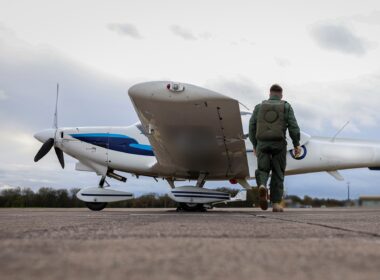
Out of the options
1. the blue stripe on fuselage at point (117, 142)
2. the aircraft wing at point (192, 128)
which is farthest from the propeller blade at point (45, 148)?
the aircraft wing at point (192, 128)

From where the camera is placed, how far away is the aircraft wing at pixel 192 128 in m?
6.20

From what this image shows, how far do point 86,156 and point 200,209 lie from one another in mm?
3104

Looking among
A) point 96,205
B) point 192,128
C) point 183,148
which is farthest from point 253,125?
point 96,205

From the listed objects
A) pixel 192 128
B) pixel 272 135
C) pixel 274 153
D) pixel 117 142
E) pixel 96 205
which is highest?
pixel 117 142

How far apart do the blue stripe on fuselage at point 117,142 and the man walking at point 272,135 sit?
163 inches

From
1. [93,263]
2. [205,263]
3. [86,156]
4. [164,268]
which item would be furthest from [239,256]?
[86,156]

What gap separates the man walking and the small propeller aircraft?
461mm

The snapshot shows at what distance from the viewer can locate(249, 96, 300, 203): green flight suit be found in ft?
20.1

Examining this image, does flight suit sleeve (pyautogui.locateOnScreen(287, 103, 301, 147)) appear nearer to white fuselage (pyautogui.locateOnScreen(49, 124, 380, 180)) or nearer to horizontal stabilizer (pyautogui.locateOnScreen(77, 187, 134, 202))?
white fuselage (pyautogui.locateOnScreen(49, 124, 380, 180))

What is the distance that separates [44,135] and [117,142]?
1855 mm

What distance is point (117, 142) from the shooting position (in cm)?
1026

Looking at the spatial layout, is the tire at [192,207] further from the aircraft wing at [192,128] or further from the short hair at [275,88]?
the short hair at [275,88]

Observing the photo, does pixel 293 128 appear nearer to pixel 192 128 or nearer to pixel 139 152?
pixel 192 128

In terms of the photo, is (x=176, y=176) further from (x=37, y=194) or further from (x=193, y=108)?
(x=37, y=194)
